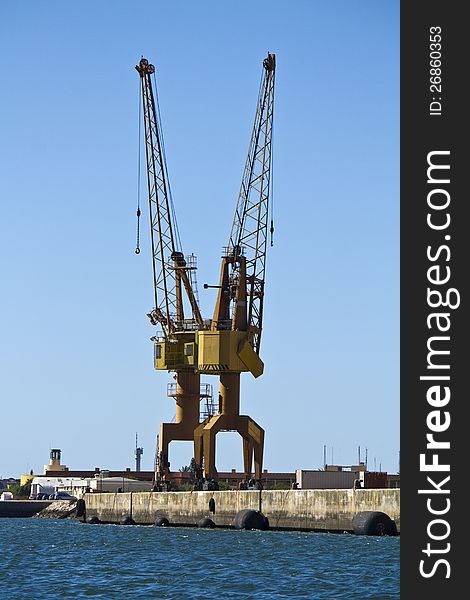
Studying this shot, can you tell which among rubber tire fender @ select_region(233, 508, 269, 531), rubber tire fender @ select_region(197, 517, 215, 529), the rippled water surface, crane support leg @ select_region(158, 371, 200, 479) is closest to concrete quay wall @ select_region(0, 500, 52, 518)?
crane support leg @ select_region(158, 371, 200, 479)

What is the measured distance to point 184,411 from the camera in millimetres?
93875

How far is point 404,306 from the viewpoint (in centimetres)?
1936

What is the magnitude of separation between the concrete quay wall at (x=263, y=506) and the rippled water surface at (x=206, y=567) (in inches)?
76.7

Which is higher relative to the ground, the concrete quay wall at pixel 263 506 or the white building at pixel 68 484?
the white building at pixel 68 484

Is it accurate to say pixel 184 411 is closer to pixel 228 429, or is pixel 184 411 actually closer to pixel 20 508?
pixel 228 429

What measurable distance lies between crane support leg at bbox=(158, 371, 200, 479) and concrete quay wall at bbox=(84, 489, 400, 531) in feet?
16.7

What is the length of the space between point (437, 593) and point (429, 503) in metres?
1.34

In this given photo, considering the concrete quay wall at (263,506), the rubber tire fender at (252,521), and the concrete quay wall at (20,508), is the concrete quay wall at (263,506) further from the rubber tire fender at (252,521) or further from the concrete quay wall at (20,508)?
the concrete quay wall at (20,508)

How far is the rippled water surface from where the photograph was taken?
36219 millimetres

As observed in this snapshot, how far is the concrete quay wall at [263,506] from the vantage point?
212ft

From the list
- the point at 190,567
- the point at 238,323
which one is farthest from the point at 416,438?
the point at 238,323

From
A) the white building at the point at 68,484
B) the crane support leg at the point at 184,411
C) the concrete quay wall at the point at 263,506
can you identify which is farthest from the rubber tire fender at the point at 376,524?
the white building at the point at 68,484

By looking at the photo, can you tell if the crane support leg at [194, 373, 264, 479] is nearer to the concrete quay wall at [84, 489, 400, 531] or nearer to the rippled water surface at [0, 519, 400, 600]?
the concrete quay wall at [84, 489, 400, 531]

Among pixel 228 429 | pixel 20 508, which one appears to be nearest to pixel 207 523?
pixel 228 429
